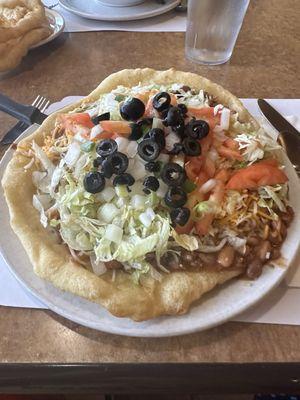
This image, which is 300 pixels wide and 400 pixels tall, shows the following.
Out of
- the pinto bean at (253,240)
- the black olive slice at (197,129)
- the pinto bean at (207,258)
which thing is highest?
the black olive slice at (197,129)

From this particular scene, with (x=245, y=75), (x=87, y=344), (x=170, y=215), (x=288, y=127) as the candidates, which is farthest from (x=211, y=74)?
(x=87, y=344)

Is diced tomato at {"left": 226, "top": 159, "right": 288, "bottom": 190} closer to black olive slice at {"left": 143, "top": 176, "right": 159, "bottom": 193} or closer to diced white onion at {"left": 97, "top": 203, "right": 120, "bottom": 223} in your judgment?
black olive slice at {"left": 143, "top": 176, "right": 159, "bottom": 193}

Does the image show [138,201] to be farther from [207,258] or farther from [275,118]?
[275,118]

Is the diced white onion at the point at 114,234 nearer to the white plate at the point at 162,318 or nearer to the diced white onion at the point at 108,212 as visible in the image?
the diced white onion at the point at 108,212

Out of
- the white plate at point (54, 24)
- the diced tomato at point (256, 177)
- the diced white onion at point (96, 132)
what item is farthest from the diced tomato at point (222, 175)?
the white plate at point (54, 24)

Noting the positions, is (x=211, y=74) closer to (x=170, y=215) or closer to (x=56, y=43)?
(x=56, y=43)

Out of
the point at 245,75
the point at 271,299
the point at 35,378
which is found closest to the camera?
the point at 35,378
